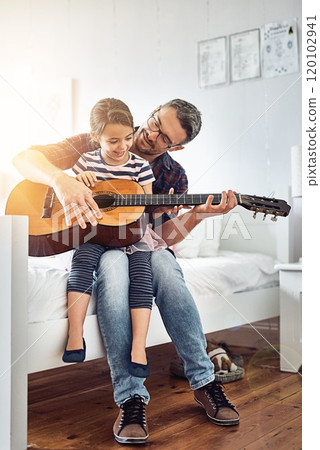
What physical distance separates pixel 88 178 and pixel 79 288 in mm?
227

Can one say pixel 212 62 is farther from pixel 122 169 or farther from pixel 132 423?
pixel 132 423

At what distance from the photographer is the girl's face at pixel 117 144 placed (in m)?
1.16

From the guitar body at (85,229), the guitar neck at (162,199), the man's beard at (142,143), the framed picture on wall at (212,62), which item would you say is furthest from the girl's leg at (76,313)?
the framed picture on wall at (212,62)

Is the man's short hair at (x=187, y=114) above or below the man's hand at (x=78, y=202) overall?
above

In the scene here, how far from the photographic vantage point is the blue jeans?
3.81 feet

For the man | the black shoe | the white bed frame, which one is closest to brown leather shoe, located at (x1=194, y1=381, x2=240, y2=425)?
the man

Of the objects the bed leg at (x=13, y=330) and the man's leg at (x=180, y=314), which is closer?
the bed leg at (x=13, y=330)

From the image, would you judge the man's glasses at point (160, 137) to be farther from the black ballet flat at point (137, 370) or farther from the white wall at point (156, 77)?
the black ballet flat at point (137, 370)

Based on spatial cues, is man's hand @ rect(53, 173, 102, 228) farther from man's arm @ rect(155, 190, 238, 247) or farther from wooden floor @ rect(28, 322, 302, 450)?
wooden floor @ rect(28, 322, 302, 450)

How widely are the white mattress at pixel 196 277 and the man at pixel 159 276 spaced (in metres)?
0.04

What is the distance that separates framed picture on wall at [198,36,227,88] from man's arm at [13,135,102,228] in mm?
286

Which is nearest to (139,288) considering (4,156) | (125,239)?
(125,239)

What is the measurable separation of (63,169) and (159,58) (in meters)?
0.32

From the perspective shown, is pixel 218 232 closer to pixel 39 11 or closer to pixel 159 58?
pixel 159 58
